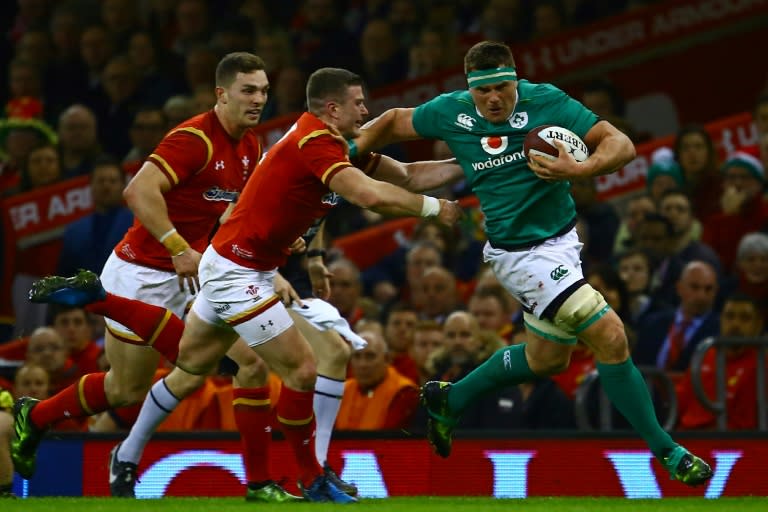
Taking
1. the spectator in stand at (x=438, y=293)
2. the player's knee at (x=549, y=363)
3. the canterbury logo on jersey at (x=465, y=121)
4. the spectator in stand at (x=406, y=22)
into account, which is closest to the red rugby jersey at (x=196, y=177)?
the canterbury logo on jersey at (x=465, y=121)

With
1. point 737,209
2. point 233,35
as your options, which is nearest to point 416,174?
point 737,209

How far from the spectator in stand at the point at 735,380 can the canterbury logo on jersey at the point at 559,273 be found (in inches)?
104

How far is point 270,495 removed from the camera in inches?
344

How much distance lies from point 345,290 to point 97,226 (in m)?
2.15

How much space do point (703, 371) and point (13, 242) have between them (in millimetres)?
5412

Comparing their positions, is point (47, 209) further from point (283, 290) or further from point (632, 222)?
point (283, 290)

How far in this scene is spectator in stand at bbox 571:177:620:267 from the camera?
13078 millimetres

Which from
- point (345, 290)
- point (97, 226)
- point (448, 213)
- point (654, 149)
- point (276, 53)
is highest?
point (276, 53)

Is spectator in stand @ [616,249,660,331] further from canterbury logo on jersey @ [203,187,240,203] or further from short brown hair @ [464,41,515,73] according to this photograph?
short brown hair @ [464,41,515,73]

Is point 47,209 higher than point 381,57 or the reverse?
the reverse

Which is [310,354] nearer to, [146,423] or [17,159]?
[146,423]

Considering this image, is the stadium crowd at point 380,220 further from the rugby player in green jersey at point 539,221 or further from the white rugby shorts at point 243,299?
the rugby player in green jersey at point 539,221

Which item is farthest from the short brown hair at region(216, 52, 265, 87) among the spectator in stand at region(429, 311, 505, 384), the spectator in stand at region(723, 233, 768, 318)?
the spectator in stand at region(723, 233, 768, 318)

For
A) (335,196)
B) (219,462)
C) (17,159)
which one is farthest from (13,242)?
(335,196)
